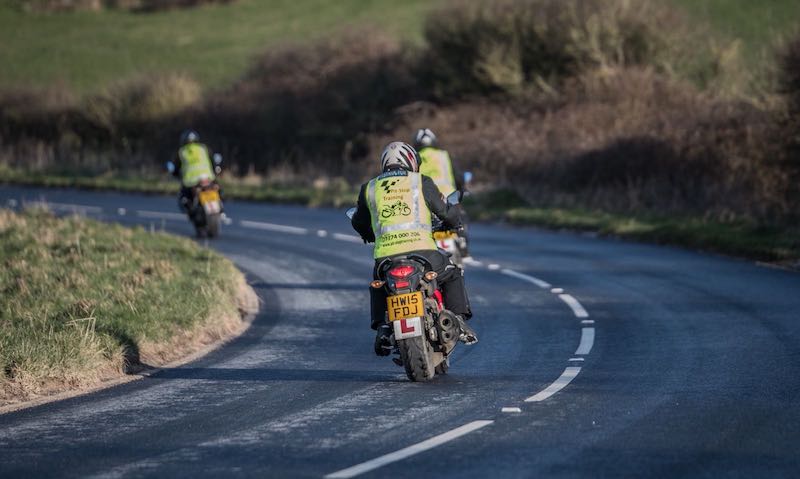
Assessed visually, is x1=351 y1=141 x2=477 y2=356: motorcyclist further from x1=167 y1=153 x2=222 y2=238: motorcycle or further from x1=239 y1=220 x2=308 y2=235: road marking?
x1=239 y1=220 x2=308 y2=235: road marking

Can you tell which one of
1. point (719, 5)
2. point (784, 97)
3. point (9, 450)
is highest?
point (719, 5)

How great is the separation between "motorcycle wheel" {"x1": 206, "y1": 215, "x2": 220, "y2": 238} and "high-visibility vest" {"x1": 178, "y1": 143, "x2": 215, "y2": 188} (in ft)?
2.46

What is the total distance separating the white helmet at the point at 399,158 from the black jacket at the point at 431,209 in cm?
17

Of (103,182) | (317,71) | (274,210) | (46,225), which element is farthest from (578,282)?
(317,71)

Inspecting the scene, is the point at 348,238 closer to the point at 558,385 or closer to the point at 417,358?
the point at 417,358

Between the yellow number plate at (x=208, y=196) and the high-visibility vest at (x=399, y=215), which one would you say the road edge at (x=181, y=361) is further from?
the yellow number plate at (x=208, y=196)

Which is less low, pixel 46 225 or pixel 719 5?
pixel 719 5

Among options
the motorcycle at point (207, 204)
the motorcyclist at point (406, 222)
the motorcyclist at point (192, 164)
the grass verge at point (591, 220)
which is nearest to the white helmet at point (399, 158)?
the motorcyclist at point (406, 222)

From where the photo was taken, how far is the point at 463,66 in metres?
44.9

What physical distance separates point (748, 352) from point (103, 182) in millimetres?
32051

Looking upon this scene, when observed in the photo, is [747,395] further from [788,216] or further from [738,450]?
[788,216]

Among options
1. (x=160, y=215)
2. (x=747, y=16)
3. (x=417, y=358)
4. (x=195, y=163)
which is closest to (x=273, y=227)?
(x=195, y=163)

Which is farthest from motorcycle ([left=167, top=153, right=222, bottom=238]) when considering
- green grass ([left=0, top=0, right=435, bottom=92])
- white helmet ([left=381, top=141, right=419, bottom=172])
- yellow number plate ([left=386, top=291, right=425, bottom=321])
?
green grass ([left=0, top=0, right=435, bottom=92])

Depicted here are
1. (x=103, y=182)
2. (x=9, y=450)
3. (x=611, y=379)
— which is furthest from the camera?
(x=103, y=182)
